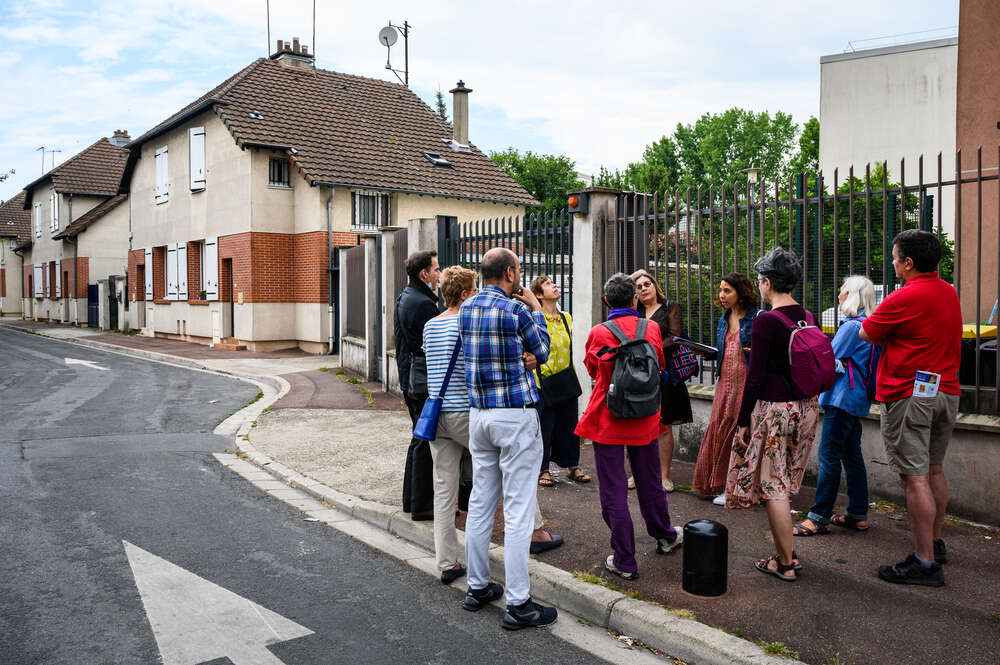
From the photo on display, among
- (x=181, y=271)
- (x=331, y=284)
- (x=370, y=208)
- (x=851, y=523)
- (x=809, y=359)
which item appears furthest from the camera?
(x=181, y=271)

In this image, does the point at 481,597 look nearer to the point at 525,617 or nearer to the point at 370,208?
the point at 525,617

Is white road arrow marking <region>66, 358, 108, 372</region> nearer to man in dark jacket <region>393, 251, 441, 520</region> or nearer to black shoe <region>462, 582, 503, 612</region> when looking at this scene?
man in dark jacket <region>393, 251, 441, 520</region>

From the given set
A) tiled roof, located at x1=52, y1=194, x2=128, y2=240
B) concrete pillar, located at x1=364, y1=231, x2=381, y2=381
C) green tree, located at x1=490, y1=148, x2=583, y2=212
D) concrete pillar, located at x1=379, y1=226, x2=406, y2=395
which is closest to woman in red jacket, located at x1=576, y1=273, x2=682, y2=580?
concrete pillar, located at x1=379, y1=226, x2=406, y2=395

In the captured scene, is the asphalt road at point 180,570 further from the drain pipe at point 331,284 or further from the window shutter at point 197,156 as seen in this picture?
the window shutter at point 197,156

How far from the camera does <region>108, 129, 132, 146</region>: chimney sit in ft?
139

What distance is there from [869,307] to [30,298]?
4883 cm

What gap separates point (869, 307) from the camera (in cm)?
527

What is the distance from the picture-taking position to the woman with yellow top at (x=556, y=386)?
649cm

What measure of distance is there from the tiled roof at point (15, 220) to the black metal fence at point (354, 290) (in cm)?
3998

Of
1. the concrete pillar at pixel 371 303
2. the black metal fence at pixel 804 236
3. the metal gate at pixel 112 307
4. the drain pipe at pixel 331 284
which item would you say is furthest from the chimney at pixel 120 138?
the black metal fence at pixel 804 236

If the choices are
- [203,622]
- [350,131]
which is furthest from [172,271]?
[203,622]

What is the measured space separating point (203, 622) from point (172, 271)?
Result: 23751mm

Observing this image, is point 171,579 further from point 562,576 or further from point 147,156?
point 147,156

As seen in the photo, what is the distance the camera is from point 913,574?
179 inches
